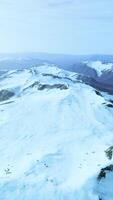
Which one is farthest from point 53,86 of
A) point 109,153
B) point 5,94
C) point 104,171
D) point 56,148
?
point 104,171

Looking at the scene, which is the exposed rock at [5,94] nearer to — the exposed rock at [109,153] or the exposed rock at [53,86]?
the exposed rock at [53,86]

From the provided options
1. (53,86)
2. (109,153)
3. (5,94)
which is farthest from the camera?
(5,94)

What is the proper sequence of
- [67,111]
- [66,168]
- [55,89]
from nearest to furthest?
[66,168]
[67,111]
[55,89]

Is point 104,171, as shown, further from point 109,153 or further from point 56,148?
point 56,148

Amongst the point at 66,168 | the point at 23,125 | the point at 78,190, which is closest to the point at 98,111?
the point at 23,125

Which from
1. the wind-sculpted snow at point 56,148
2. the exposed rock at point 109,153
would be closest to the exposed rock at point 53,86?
the wind-sculpted snow at point 56,148

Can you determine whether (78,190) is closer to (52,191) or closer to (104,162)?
(52,191)

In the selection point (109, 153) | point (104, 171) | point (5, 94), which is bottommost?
point (5, 94)

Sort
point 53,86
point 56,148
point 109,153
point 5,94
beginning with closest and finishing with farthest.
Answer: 1. point 109,153
2. point 56,148
3. point 53,86
4. point 5,94

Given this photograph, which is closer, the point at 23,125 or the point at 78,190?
the point at 78,190
